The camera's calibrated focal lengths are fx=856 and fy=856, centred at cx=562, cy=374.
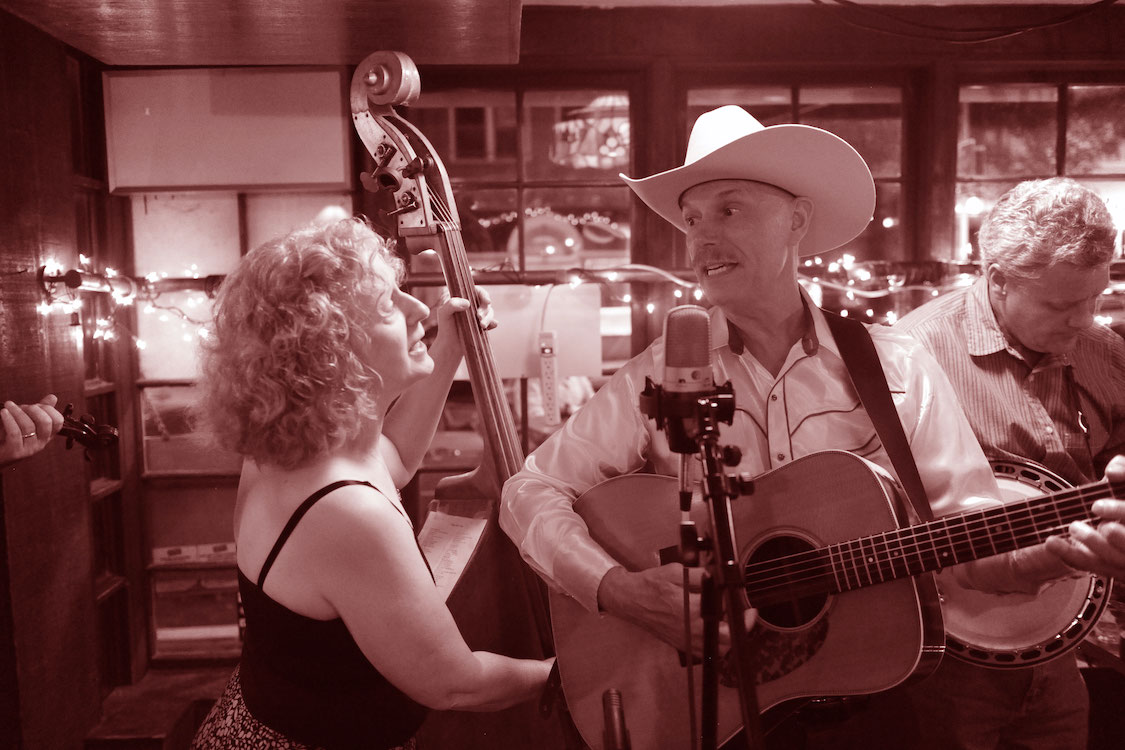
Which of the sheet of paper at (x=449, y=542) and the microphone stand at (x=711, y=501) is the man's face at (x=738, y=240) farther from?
the sheet of paper at (x=449, y=542)

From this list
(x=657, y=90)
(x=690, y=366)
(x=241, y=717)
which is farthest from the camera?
(x=657, y=90)

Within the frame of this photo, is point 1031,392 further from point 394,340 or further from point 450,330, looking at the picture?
point 394,340

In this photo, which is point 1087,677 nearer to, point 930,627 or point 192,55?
point 930,627

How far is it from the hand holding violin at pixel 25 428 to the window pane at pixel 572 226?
1652mm

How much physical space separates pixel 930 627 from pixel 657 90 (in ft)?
7.20

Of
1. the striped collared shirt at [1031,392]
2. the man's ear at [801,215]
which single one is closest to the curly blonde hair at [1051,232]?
the striped collared shirt at [1031,392]

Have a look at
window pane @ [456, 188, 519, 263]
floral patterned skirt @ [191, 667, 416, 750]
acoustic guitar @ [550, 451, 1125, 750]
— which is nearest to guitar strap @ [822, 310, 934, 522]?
acoustic guitar @ [550, 451, 1125, 750]

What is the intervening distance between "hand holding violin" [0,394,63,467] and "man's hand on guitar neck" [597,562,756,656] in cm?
143

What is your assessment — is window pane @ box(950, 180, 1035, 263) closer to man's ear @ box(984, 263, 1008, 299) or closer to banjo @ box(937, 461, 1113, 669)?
man's ear @ box(984, 263, 1008, 299)

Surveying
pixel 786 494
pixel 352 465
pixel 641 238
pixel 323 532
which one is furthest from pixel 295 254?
pixel 641 238

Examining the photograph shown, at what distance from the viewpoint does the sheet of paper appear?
1923mm

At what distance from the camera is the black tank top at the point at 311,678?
1.47 metres

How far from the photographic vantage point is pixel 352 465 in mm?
1570

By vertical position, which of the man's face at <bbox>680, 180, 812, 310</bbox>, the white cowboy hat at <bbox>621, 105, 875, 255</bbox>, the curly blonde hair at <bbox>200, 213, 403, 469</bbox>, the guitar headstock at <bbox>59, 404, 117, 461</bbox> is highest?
the white cowboy hat at <bbox>621, 105, 875, 255</bbox>
